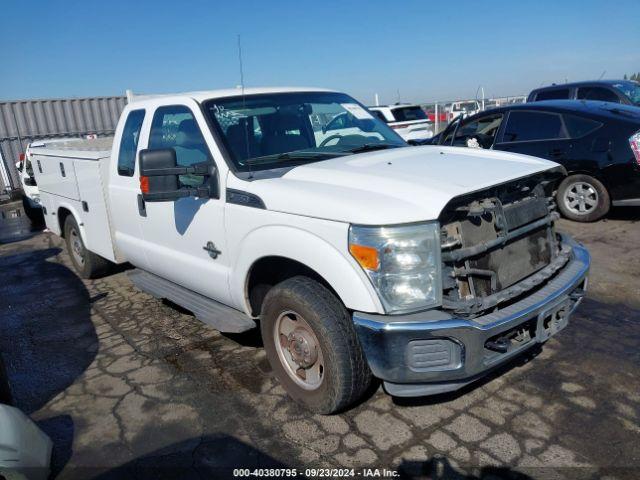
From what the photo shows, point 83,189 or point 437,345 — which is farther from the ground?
point 83,189

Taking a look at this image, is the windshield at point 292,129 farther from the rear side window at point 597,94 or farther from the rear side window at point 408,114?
the rear side window at point 408,114

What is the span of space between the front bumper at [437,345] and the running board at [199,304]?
1.17m

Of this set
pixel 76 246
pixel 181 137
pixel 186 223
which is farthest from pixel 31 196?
pixel 186 223

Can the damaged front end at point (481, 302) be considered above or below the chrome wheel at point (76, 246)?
above

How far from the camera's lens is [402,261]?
257 cm

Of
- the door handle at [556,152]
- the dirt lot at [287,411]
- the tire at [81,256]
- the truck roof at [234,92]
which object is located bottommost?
the dirt lot at [287,411]

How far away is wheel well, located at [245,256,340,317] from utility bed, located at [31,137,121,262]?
2.35m

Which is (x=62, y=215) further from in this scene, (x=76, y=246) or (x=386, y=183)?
(x=386, y=183)

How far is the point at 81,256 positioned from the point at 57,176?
102cm

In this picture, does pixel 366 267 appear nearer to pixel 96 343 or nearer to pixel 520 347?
pixel 520 347

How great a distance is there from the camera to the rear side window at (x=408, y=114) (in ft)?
49.8

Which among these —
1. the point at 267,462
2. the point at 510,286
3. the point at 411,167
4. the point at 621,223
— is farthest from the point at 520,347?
the point at 621,223

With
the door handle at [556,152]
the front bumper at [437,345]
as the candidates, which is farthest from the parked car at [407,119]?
the front bumper at [437,345]

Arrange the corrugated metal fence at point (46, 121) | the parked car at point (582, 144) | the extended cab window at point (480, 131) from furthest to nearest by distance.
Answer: the corrugated metal fence at point (46, 121)
the extended cab window at point (480, 131)
the parked car at point (582, 144)
